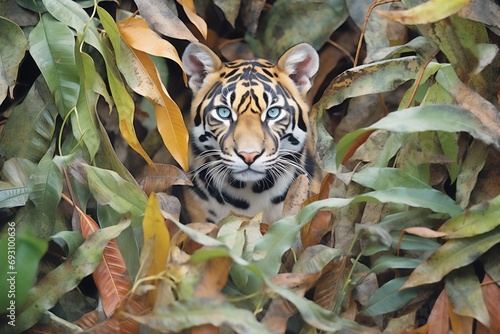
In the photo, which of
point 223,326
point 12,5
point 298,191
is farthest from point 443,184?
point 12,5

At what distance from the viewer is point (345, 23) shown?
4207mm

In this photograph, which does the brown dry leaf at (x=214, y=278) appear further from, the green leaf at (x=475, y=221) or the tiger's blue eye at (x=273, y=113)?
the tiger's blue eye at (x=273, y=113)

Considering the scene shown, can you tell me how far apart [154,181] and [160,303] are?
2.92ft

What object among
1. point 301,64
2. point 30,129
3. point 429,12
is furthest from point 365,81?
point 30,129

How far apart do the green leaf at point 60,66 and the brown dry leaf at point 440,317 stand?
5.06 feet

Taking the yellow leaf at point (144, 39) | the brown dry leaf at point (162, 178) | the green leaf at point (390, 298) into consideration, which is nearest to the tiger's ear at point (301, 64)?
the yellow leaf at point (144, 39)

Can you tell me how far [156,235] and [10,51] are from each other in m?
1.14

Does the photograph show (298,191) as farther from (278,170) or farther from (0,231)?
(0,231)

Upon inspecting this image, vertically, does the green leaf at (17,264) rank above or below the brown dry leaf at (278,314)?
above

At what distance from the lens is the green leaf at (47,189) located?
3055 millimetres

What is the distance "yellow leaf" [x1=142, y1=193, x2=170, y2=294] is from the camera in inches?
104

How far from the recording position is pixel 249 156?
11.1 ft

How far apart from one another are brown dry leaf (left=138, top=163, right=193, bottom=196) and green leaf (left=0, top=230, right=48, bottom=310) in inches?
22.2

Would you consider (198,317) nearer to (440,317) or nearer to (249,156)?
(440,317)
